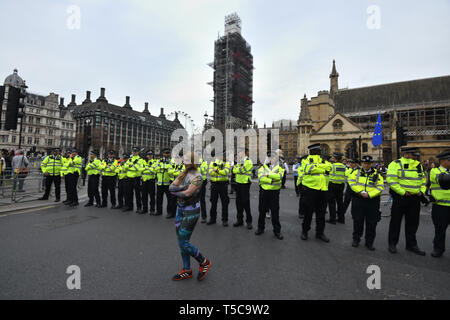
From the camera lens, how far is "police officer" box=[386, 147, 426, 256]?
4.23 metres

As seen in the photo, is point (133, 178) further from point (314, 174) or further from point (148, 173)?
point (314, 174)

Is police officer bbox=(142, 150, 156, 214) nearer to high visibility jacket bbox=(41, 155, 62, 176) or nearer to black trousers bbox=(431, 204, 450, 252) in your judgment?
high visibility jacket bbox=(41, 155, 62, 176)

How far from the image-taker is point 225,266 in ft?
11.7

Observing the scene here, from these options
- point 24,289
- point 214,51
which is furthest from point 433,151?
point 214,51

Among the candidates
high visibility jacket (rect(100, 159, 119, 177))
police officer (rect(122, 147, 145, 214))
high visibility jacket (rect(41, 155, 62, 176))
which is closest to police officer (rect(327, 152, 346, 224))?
police officer (rect(122, 147, 145, 214))

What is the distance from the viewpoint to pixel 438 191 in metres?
4.21

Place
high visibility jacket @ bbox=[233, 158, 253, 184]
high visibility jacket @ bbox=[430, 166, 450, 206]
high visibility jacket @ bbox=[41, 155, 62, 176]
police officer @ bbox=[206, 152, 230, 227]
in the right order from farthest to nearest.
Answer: high visibility jacket @ bbox=[41, 155, 62, 176]
police officer @ bbox=[206, 152, 230, 227]
high visibility jacket @ bbox=[233, 158, 253, 184]
high visibility jacket @ bbox=[430, 166, 450, 206]

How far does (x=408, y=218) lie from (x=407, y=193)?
0.58 meters

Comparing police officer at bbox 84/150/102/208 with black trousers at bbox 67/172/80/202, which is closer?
police officer at bbox 84/150/102/208

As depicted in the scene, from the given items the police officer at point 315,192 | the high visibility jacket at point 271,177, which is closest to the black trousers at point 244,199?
the high visibility jacket at point 271,177

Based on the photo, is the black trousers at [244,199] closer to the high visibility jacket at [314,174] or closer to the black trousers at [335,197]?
the high visibility jacket at [314,174]
